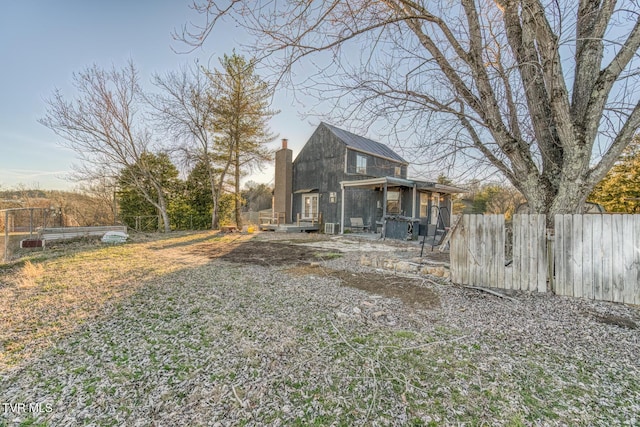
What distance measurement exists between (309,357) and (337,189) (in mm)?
12998

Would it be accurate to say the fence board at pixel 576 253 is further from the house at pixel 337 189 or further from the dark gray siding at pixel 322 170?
the dark gray siding at pixel 322 170

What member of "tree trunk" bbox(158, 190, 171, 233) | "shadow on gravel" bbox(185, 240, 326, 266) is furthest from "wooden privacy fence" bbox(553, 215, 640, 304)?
"tree trunk" bbox(158, 190, 171, 233)

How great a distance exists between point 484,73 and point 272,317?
14.9 ft

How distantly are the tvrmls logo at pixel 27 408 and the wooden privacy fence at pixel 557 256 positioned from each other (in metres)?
4.78

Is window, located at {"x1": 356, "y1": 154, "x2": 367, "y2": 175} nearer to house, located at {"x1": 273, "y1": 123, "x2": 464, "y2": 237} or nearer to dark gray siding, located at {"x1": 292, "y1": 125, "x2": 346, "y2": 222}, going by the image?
house, located at {"x1": 273, "y1": 123, "x2": 464, "y2": 237}

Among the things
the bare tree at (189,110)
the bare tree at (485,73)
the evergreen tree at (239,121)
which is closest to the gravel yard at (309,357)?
the bare tree at (485,73)

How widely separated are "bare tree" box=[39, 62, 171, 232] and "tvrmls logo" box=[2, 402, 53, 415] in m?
14.0

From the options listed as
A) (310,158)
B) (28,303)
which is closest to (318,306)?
(28,303)

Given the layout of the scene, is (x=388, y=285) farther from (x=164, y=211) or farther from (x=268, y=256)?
(x=164, y=211)

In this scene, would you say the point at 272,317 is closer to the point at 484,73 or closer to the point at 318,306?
the point at 318,306

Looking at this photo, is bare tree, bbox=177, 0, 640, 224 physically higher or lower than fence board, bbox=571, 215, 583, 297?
higher

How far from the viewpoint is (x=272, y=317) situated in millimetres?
2979

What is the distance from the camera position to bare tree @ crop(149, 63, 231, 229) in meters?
13.4

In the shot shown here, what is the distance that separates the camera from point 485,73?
388cm
